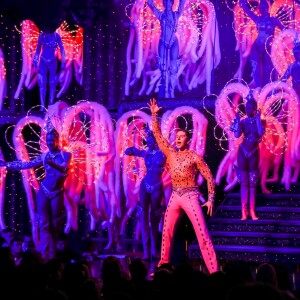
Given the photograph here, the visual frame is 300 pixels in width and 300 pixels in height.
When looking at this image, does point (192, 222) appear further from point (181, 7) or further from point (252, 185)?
point (181, 7)

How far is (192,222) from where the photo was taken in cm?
689

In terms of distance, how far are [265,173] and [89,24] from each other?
5127mm

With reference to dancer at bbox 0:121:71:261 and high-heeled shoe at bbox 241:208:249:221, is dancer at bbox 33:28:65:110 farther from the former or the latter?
high-heeled shoe at bbox 241:208:249:221

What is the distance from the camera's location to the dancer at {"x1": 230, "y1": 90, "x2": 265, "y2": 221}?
353 inches

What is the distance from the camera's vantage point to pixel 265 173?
10203 mm

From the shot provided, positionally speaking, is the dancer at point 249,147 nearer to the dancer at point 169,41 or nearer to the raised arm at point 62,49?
the dancer at point 169,41

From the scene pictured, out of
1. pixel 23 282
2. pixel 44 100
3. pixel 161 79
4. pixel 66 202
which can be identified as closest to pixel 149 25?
pixel 161 79

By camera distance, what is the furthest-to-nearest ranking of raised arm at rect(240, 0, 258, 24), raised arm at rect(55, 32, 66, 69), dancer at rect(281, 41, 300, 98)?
1. raised arm at rect(55, 32, 66, 69)
2. raised arm at rect(240, 0, 258, 24)
3. dancer at rect(281, 41, 300, 98)

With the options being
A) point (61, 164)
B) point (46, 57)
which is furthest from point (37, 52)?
point (61, 164)

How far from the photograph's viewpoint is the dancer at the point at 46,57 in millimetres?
12703

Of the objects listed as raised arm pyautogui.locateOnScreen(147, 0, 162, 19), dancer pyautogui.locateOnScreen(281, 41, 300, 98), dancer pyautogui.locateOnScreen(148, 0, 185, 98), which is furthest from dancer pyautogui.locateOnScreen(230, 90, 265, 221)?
raised arm pyautogui.locateOnScreen(147, 0, 162, 19)

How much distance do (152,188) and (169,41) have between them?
376 cm

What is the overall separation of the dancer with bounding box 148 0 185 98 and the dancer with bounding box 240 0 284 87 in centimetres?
120

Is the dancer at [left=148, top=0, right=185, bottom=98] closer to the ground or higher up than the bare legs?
higher up
